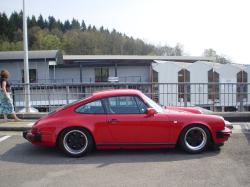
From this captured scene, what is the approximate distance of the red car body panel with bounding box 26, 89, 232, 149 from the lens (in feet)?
22.7

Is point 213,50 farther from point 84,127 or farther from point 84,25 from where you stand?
point 84,127

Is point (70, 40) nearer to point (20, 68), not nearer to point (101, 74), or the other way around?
point (101, 74)

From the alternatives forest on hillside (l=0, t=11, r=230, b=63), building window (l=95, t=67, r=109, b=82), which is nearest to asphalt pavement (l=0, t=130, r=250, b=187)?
building window (l=95, t=67, r=109, b=82)

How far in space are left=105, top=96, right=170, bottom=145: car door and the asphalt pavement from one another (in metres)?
0.31

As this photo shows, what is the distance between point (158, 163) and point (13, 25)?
90.7 m

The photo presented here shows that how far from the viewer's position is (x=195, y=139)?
7059mm

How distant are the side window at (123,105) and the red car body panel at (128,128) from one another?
0.11m

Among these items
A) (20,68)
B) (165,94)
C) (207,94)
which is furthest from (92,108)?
(20,68)

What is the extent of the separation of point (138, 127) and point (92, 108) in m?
0.99

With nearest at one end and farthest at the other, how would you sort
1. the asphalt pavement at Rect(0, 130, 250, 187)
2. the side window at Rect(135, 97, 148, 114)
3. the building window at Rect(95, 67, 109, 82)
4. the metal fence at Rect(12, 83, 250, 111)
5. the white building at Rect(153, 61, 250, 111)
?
the asphalt pavement at Rect(0, 130, 250, 187) < the side window at Rect(135, 97, 148, 114) < the white building at Rect(153, 61, 250, 111) < the metal fence at Rect(12, 83, 250, 111) < the building window at Rect(95, 67, 109, 82)

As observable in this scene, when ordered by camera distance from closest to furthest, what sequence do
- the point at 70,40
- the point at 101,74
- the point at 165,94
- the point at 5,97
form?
the point at 5,97
the point at 165,94
the point at 101,74
the point at 70,40

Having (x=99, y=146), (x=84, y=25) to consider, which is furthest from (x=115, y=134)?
(x=84, y=25)

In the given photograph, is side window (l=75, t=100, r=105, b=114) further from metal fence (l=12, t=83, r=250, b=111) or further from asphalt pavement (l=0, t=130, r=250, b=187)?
metal fence (l=12, t=83, r=250, b=111)

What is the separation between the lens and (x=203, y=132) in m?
7.02
